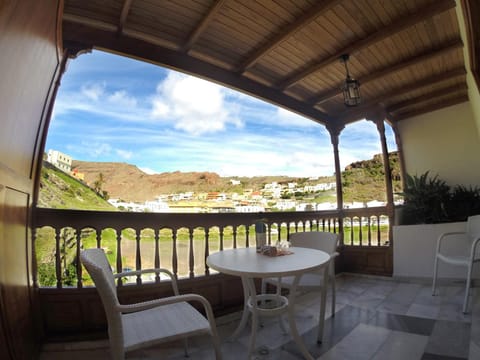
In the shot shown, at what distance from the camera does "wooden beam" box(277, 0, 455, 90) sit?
2057 mm

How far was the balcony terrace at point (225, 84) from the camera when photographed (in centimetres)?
145

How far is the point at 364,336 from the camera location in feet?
6.47

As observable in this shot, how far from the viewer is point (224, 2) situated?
2.06 meters

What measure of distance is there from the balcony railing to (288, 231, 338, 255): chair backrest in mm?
487

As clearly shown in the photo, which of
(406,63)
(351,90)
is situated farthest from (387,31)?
(406,63)

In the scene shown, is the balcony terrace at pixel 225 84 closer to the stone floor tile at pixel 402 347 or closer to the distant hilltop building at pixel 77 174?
the stone floor tile at pixel 402 347

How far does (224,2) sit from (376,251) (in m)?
3.88

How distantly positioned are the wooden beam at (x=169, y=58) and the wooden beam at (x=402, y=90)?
1.16 metres

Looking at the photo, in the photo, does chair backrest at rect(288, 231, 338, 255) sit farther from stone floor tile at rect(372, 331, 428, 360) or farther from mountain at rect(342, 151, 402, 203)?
mountain at rect(342, 151, 402, 203)

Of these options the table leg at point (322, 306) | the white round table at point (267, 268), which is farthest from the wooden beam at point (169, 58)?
the table leg at point (322, 306)

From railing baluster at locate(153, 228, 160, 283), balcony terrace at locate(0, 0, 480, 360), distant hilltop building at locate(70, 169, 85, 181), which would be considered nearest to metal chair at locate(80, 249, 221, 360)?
balcony terrace at locate(0, 0, 480, 360)

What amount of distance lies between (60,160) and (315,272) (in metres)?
2.79

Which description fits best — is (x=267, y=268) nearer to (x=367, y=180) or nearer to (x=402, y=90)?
(x=402, y=90)

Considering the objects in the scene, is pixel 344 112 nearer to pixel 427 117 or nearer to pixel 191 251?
pixel 427 117
